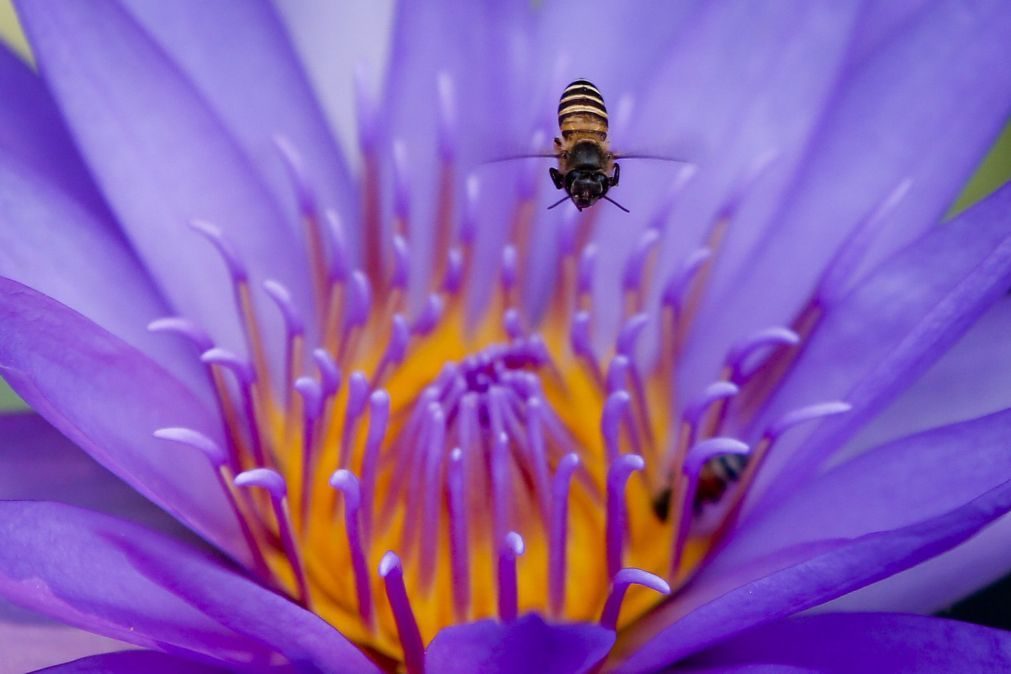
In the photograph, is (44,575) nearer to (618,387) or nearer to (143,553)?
(143,553)

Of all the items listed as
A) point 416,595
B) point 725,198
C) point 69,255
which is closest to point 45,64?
point 69,255

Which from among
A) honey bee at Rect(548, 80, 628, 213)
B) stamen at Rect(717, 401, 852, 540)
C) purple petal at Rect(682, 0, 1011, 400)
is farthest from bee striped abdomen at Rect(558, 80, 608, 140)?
stamen at Rect(717, 401, 852, 540)

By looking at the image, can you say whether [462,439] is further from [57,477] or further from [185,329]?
[57,477]

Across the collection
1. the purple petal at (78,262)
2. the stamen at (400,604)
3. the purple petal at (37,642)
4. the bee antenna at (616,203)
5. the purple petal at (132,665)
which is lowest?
the purple petal at (132,665)

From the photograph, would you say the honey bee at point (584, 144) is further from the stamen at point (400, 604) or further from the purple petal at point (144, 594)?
the purple petal at point (144, 594)

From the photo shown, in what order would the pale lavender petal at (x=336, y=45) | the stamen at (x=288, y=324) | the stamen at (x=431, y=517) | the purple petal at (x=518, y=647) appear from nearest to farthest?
the purple petal at (x=518, y=647)
the stamen at (x=431, y=517)
the stamen at (x=288, y=324)
the pale lavender petal at (x=336, y=45)

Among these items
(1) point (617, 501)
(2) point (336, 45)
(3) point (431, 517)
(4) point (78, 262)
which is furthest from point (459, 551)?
(2) point (336, 45)

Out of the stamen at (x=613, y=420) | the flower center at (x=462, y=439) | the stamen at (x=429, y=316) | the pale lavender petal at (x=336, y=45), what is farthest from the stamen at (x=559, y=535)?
the pale lavender petal at (x=336, y=45)
